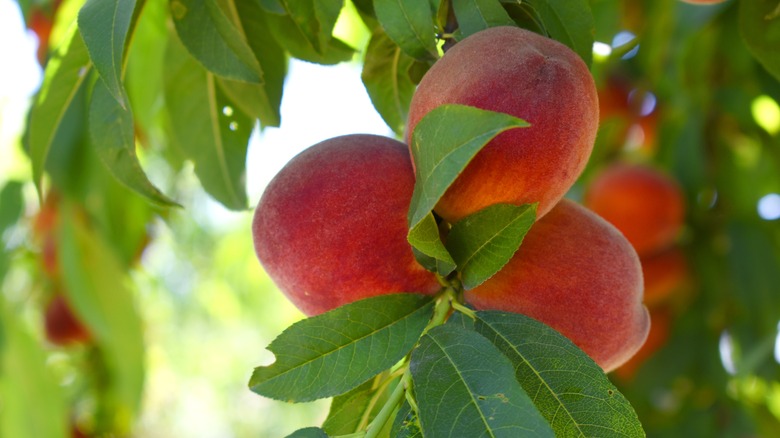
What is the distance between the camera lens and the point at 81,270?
1.97m

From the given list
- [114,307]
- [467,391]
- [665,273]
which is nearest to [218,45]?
[467,391]

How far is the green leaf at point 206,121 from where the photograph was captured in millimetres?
1205

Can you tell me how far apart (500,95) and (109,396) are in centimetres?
224

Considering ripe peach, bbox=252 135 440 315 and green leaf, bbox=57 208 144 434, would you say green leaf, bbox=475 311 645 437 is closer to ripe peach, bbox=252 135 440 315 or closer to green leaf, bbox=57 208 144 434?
ripe peach, bbox=252 135 440 315

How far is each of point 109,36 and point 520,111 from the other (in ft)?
1.20

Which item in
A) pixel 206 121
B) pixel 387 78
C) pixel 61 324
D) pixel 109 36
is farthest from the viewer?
pixel 61 324

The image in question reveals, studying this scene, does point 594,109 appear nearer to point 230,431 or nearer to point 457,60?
point 457,60

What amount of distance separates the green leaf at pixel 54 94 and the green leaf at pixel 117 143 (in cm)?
4

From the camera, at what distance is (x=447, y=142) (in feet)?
2.13

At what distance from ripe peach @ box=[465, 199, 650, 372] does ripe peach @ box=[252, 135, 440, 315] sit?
2.9 inches

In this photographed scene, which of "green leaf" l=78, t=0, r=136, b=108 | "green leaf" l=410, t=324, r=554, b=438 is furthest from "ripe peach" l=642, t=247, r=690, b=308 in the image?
"green leaf" l=78, t=0, r=136, b=108

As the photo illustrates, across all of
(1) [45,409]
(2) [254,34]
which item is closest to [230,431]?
(1) [45,409]

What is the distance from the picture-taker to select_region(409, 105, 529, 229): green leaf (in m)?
0.62

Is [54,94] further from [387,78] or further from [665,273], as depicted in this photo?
[665,273]
